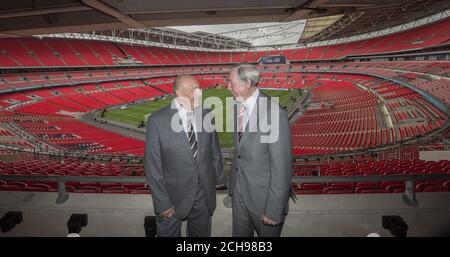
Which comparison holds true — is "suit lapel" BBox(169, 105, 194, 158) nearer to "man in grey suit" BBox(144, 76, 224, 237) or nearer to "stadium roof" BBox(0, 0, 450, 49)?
"man in grey suit" BBox(144, 76, 224, 237)

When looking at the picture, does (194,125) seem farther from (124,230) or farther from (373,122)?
(373,122)

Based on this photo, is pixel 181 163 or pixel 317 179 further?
pixel 317 179

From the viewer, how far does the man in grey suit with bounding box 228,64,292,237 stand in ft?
8.02

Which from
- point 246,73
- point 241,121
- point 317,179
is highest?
point 246,73

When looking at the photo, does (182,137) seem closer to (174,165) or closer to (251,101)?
(174,165)

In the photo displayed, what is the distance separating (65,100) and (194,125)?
33411 mm

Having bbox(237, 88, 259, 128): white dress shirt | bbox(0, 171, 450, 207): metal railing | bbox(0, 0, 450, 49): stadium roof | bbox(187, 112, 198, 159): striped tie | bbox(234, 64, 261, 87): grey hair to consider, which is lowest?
bbox(0, 171, 450, 207): metal railing

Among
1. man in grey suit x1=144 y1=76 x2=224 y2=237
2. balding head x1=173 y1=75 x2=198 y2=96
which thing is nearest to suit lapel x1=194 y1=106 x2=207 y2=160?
man in grey suit x1=144 y1=76 x2=224 y2=237

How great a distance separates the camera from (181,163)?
2711mm

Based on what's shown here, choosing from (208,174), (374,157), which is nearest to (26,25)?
(208,174)

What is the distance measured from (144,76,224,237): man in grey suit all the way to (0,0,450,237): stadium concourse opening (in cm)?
16

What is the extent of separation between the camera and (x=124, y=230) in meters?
3.54

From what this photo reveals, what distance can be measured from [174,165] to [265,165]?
879 millimetres

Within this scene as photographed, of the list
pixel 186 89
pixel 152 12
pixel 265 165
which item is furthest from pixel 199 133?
pixel 152 12
